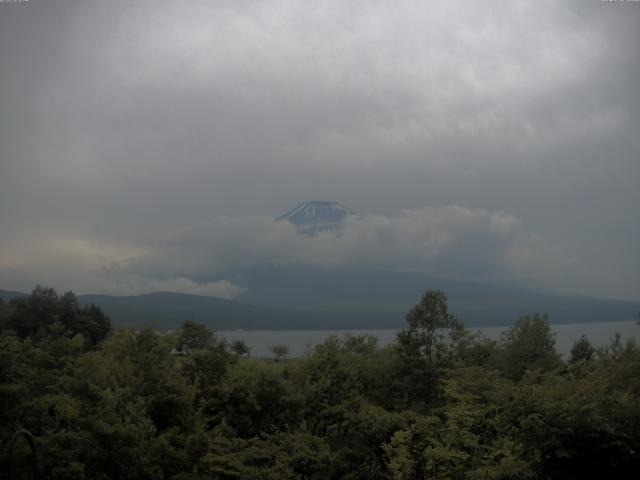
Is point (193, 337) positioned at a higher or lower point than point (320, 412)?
higher

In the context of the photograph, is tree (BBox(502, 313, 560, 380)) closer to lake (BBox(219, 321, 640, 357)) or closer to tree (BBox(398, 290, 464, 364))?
lake (BBox(219, 321, 640, 357))

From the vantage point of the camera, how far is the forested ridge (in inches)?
760

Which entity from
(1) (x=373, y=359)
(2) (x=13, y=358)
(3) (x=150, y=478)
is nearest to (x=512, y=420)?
→ (1) (x=373, y=359)

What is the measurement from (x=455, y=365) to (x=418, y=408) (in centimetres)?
279

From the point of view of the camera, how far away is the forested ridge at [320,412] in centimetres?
1931

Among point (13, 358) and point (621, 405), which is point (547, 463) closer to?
point (621, 405)

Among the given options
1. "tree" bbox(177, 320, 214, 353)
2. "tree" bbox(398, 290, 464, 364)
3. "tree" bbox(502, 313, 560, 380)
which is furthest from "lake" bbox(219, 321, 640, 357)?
"tree" bbox(398, 290, 464, 364)

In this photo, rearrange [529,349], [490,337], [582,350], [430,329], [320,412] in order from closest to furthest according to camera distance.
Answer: [320,412] < [430,329] < [529,349] < [490,337] < [582,350]

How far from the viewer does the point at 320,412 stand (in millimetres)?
25672

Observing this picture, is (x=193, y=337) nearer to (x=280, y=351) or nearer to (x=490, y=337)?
(x=490, y=337)

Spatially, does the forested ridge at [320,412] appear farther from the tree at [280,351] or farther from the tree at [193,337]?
the tree at [280,351]

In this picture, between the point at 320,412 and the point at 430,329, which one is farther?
the point at 430,329

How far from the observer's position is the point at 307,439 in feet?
71.7

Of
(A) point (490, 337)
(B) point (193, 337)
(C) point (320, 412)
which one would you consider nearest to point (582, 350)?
(A) point (490, 337)
